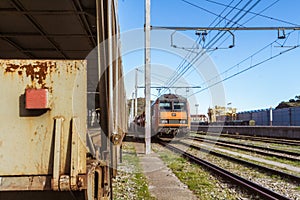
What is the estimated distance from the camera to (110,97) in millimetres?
3023

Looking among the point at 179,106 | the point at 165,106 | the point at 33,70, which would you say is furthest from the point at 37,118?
the point at 179,106

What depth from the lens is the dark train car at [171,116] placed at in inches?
924

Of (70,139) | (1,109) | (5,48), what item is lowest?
(70,139)

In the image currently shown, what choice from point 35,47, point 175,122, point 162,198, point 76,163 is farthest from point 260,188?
point 175,122

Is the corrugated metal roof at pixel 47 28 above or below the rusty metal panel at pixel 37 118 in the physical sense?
above

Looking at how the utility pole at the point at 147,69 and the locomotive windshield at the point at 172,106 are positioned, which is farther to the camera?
the locomotive windshield at the point at 172,106

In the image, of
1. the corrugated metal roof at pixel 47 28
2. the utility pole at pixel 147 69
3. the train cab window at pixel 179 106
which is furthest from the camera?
the train cab window at pixel 179 106

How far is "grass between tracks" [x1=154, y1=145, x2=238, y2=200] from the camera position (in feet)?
23.5

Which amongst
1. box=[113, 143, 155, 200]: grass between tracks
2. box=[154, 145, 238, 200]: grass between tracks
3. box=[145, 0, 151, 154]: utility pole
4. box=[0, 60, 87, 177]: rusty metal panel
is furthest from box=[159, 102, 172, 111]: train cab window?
box=[0, 60, 87, 177]: rusty metal panel

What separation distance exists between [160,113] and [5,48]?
19021 millimetres

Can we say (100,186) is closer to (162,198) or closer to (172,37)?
(162,198)

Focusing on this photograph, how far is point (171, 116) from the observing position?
23609 mm

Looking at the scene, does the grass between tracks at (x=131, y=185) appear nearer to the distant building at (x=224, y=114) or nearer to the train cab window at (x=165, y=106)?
the train cab window at (x=165, y=106)

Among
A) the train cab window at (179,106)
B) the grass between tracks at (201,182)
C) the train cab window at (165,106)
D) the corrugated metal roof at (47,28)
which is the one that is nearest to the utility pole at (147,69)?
the grass between tracks at (201,182)
